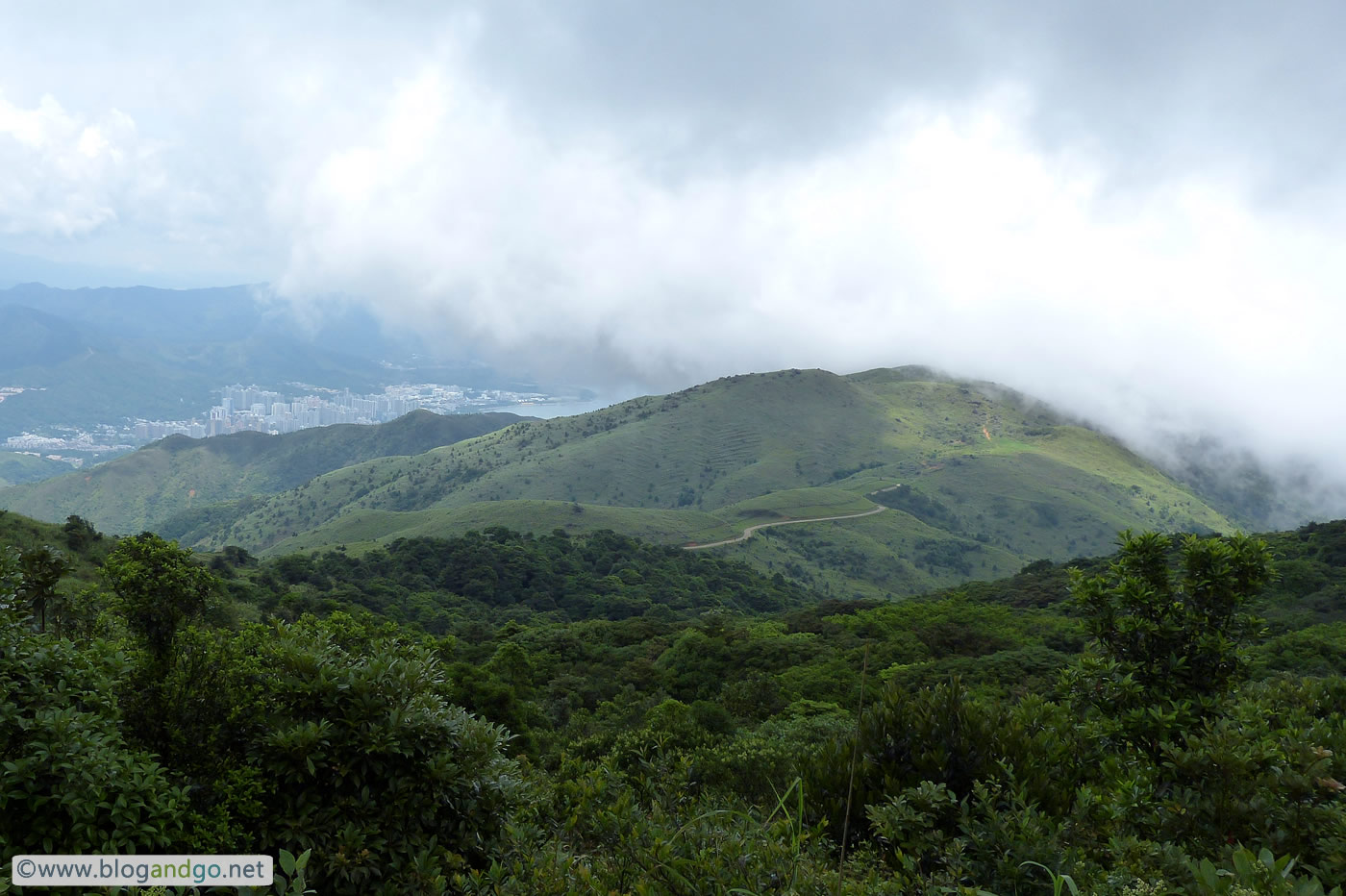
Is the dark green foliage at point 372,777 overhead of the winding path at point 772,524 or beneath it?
overhead

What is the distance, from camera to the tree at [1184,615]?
838cm

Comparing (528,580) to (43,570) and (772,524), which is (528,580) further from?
(43,570)

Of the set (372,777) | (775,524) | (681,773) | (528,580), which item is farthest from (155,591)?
(775,524)

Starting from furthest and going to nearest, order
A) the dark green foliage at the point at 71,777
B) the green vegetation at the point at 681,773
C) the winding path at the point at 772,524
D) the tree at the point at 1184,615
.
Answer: the winding path at the point at 772,524 < the tree at the point at 1184,615 < the green vegetation at the point at 681,773 < the dark green foliage at the point at 71,777

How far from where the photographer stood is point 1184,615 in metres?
8.52

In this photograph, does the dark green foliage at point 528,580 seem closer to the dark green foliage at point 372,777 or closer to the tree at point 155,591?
the tree at point 155,591

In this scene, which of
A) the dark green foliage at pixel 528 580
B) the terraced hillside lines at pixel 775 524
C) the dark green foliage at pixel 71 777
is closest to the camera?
the dark green foliage at pixel 71 777

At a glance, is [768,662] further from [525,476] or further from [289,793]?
[525,476]

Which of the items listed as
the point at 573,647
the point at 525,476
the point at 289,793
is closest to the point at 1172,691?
the point at 289,793

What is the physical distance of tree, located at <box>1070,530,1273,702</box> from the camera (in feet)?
27.5

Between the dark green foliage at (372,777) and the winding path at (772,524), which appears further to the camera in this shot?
the winding path at (772,524)

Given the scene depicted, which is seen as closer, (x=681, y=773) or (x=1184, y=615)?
(x=681, y=773)

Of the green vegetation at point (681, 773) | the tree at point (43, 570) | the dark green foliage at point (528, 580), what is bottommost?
the dark green foliage at point (528, 580)

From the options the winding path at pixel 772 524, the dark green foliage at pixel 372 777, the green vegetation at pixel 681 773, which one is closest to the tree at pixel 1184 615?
the green vegetation at pixel 681 773
